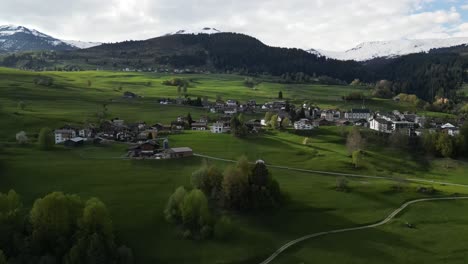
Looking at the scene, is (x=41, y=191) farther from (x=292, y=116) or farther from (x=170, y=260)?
(x=292, y=116)

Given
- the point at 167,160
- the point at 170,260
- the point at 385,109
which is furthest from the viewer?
the point at 385,109

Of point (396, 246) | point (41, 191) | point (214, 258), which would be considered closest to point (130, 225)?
point (214, 258)

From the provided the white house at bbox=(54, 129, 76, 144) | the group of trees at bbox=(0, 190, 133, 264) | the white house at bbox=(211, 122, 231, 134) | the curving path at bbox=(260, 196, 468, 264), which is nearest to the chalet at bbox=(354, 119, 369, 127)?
the white house at bbox=(211, 122, 231, 134)

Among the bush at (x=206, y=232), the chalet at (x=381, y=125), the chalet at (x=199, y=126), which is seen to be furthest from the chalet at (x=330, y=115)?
the bush at (x=206, y=232)

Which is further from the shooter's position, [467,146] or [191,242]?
[467,146]

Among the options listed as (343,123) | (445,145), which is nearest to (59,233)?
(445,145)
